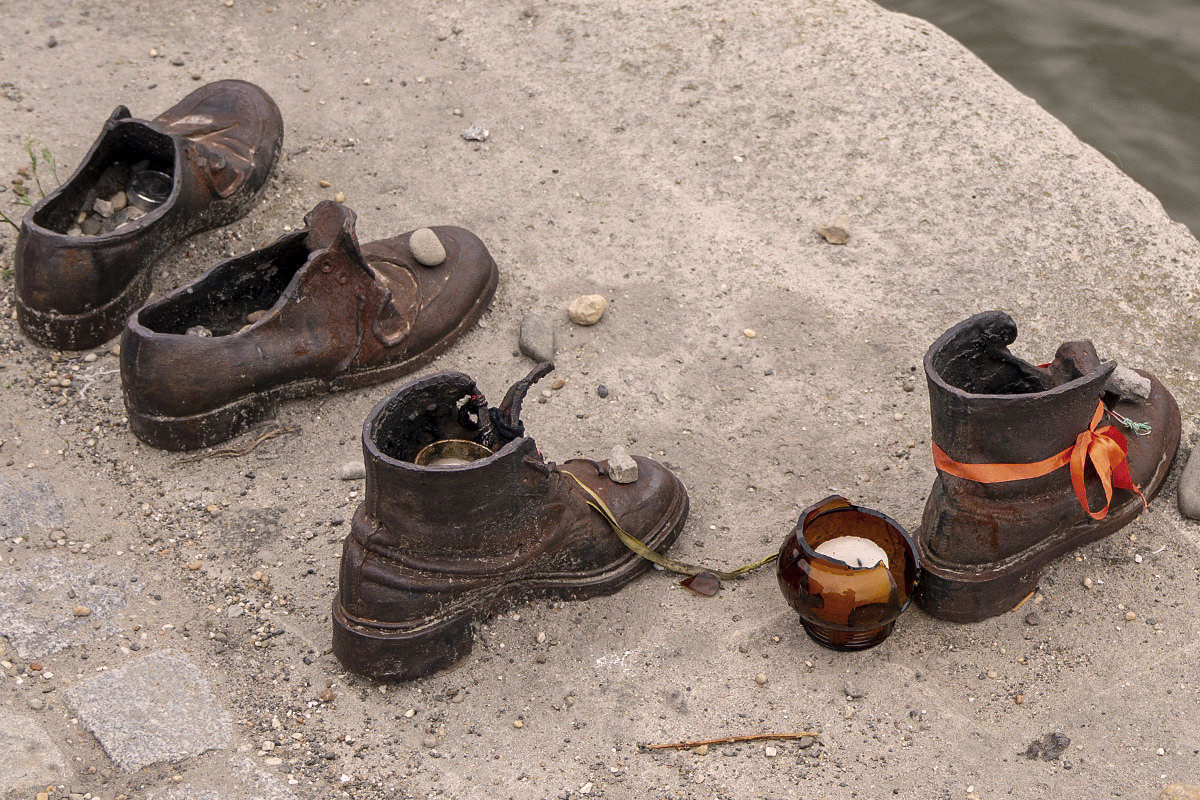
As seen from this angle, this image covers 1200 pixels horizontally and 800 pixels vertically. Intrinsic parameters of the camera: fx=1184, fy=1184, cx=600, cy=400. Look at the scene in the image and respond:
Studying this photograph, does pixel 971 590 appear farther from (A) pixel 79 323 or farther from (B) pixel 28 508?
(A) pixel 79 323

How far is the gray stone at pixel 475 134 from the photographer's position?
522 cm

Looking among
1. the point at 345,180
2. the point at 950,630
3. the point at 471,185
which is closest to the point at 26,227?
the point at 345,180

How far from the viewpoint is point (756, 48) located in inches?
219

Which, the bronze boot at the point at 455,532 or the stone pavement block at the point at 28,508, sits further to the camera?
the stone pavement block at the point at 28,508

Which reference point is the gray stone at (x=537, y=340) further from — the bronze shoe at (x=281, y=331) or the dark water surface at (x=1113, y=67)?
the dark water surface at (x=1113, y=67)

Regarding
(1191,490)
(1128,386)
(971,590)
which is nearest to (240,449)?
(971,590)

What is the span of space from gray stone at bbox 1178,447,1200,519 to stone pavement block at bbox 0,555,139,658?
10.1ft

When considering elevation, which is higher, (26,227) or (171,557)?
(26,227)

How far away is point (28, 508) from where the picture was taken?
359 centimetres

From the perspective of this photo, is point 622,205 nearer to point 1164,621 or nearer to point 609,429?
point 609,429

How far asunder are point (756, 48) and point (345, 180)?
2.03m

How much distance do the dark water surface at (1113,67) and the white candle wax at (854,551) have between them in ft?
12.4

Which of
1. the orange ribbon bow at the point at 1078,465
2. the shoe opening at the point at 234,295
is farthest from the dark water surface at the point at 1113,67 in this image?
the shoe opening at the point at 234,295

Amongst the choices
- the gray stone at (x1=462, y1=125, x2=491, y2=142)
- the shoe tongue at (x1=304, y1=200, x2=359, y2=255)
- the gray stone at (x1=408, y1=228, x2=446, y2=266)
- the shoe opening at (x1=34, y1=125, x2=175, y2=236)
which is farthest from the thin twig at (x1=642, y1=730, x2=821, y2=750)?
the gray stone at (x1=462, y1=125, x2=491, y2=142)
